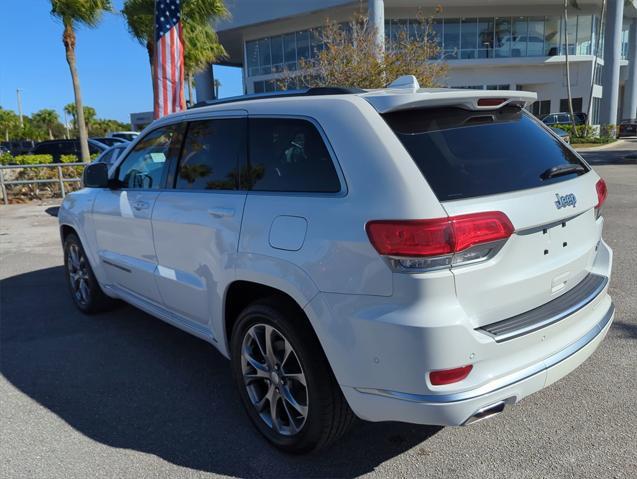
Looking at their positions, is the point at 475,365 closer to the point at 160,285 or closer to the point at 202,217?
the point at 202,217

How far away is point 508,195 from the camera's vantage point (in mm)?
2445

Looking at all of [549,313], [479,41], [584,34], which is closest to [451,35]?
[479,41]

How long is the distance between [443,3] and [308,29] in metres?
8.49

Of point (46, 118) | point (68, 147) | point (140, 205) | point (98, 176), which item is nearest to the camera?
point (140, 205)

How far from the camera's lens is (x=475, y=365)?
7.53 feet

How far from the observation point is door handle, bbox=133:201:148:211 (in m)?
3.90

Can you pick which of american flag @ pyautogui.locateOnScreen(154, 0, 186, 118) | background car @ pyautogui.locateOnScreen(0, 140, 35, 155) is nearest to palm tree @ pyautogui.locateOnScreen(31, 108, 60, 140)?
background car @ pyautogui.locateOnScreen(0, 140, 35, 155)

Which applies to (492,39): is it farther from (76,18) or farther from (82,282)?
(82,282)

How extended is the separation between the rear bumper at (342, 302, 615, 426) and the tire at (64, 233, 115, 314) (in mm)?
3466

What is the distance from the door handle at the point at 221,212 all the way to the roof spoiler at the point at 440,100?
984mm

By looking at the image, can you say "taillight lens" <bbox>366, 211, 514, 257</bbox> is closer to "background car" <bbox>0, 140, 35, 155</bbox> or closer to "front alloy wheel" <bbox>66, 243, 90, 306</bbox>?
"front alloy wheel" <bbox>66, 243, 90, 306</bbox>

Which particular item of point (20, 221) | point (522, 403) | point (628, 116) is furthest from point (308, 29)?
point (522, 403)

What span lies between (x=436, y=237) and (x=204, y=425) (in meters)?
1.93

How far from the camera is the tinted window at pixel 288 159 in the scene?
2658 mm
